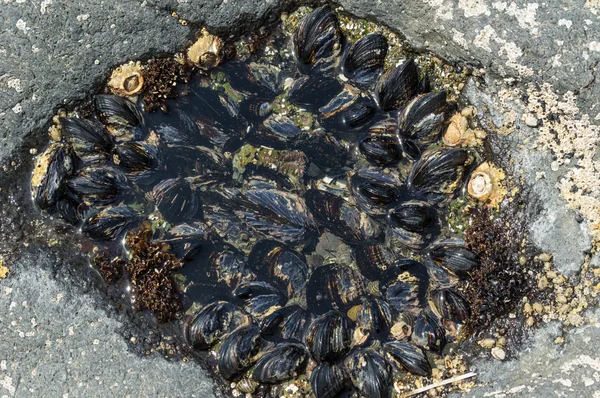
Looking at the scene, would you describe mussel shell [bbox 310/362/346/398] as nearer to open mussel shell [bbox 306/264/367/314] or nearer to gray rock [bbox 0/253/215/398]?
open mussel shell [bbox 306/264/367/314]

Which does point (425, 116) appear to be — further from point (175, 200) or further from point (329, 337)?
point (175, 200)

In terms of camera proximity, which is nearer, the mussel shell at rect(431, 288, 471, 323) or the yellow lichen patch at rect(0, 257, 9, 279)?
the yellow lichen patch at rect(0, 257, 9, 279)

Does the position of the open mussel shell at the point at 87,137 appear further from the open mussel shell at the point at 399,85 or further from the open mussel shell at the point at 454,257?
the open mussel shell at the point at 454,257

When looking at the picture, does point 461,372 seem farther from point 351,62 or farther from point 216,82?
point 216,82

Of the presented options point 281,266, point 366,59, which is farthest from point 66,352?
point 366,59

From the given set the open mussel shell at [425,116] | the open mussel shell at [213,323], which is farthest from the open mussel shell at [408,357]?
the open mussel shell at [425,116]

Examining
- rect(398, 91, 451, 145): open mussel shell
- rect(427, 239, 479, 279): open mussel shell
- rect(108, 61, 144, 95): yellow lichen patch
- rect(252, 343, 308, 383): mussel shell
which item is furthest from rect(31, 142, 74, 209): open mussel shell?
rect(427, 239, 479, 279): open mussel shell

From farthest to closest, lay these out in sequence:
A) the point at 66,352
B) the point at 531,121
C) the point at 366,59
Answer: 1. the point at 366,59
2. the point at 531,121
3. the point at 66,352
